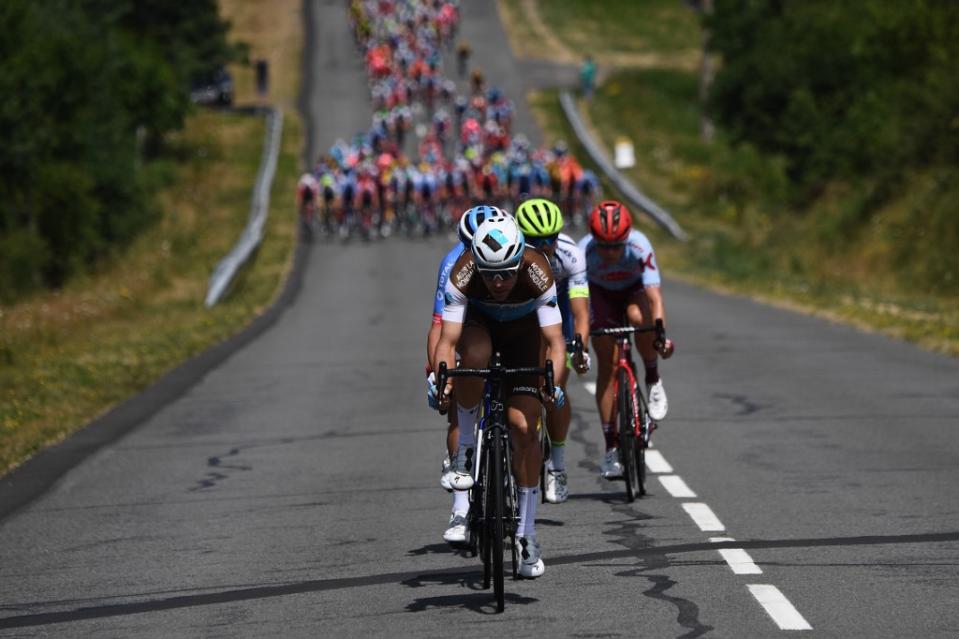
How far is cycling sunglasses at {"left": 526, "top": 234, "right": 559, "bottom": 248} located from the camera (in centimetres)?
1053

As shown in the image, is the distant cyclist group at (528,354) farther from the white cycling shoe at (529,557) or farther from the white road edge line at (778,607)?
the white road edge line at (778,607)

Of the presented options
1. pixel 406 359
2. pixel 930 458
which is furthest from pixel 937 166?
pixel 930 458

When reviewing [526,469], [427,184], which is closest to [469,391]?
[526,469]

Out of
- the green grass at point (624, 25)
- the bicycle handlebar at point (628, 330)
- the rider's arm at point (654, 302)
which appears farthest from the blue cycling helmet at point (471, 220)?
the green grass at point (624, 25)

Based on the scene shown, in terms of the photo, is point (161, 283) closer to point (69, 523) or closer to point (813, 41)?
point (69, 523)

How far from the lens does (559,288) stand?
37.8 ft

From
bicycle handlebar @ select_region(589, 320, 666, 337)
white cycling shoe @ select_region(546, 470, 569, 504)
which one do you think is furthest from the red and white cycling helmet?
white cycling shoe @ select_region(546, 470, 569, 504)

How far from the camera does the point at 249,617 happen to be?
28.6ft

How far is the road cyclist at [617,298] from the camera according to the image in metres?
12.4

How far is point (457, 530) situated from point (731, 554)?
149 centimetres

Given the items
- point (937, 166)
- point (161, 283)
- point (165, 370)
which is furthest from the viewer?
point (937, 166)

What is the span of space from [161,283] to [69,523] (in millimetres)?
26249

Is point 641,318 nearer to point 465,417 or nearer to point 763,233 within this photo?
point 465,417

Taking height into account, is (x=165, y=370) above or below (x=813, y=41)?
below
